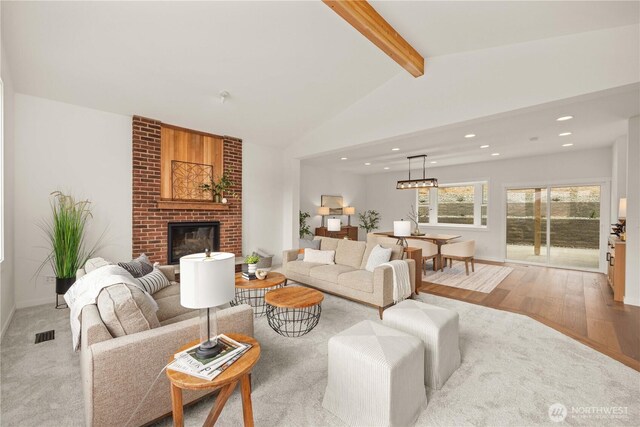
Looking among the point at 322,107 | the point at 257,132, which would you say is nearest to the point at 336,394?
the point at 322,107

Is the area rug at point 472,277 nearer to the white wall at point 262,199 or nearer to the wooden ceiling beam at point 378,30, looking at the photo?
the white wall at point 262,199

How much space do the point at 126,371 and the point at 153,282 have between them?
5.04ft

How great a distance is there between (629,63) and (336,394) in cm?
374

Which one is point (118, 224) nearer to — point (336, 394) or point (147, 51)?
point (147, 51)

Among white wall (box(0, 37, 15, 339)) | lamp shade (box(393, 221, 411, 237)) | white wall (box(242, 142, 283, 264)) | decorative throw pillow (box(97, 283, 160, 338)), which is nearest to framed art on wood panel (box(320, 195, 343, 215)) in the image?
white wall (box(242, 142, 283, 264))

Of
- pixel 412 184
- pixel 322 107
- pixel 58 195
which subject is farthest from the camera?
pixel 412 184

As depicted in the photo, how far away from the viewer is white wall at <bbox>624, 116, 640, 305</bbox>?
3.66 m

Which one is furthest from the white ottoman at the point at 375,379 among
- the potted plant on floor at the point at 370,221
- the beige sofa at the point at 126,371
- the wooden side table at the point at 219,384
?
the potted plant on floor at the point at 370,221

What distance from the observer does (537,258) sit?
6.54 m

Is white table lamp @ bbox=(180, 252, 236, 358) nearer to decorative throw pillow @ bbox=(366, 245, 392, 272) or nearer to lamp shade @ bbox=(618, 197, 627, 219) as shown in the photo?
decorative throw pillow @ bbox=(366, 245, 392, 272)

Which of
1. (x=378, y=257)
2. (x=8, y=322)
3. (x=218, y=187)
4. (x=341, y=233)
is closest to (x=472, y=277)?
(x=378, y=257)

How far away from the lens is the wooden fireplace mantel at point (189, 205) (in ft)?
15.0

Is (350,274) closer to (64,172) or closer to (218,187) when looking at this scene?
(218,187)

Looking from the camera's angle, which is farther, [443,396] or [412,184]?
[412,184]
